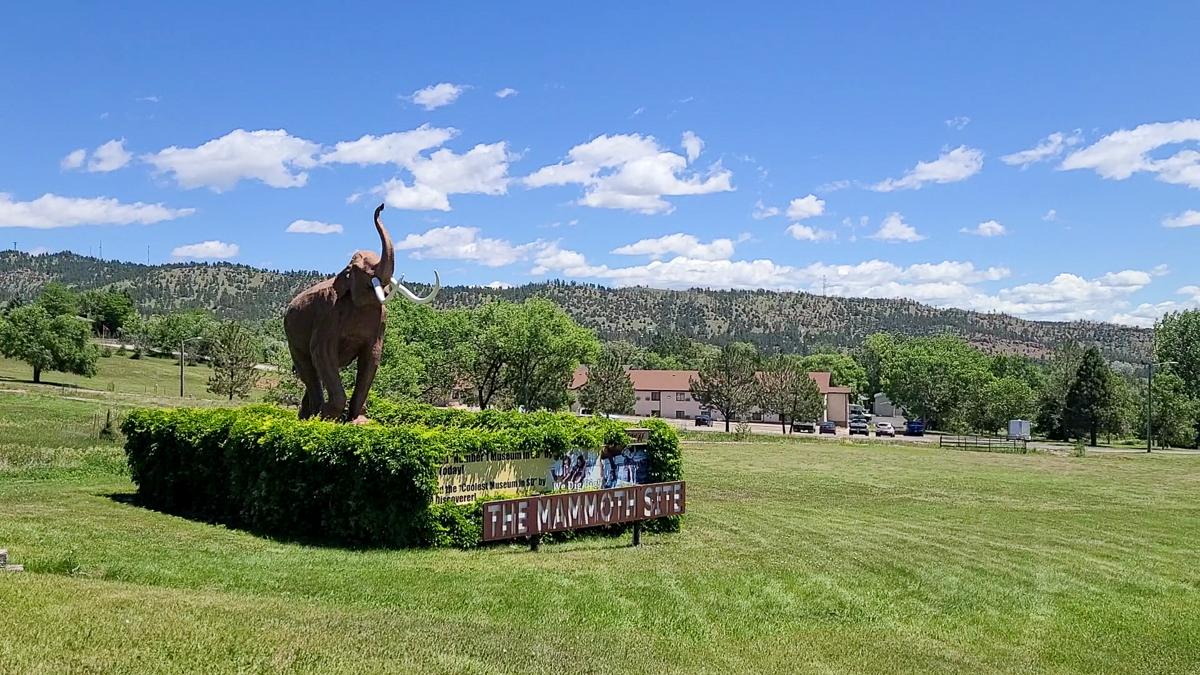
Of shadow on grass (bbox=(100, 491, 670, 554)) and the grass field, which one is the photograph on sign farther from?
the grass field

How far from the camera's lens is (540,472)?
14906 mm

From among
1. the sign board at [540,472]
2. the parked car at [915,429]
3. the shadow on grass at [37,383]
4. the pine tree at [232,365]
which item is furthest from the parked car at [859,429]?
the sign board at [540,472]

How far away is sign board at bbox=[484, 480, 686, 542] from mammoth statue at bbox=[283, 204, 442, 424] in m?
4.20

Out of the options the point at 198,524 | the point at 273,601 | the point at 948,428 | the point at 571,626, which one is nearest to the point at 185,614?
the point at 273,601

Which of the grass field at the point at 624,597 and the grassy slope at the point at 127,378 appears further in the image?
the grassy slope at the point at 127,378

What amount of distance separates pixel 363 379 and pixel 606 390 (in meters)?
53.6

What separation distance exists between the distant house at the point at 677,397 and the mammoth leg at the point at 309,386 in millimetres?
75307

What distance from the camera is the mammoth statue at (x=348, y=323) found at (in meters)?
15.8

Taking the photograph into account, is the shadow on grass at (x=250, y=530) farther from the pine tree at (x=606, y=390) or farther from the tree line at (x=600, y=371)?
the pine tree at (x=606, y=390)

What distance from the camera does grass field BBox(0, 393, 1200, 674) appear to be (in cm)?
701

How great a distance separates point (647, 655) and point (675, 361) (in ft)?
398

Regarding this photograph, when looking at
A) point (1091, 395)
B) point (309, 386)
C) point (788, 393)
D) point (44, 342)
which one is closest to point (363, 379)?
point (309, 386)

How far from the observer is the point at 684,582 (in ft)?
38.1

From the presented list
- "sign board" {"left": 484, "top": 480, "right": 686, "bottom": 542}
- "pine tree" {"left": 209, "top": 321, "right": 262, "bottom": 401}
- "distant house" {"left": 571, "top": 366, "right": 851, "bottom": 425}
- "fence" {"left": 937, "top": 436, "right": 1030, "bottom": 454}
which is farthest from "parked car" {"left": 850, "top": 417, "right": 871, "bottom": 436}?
"sign board" {"left": 484, "top": 480, "right": 686, "bottom": 542}
